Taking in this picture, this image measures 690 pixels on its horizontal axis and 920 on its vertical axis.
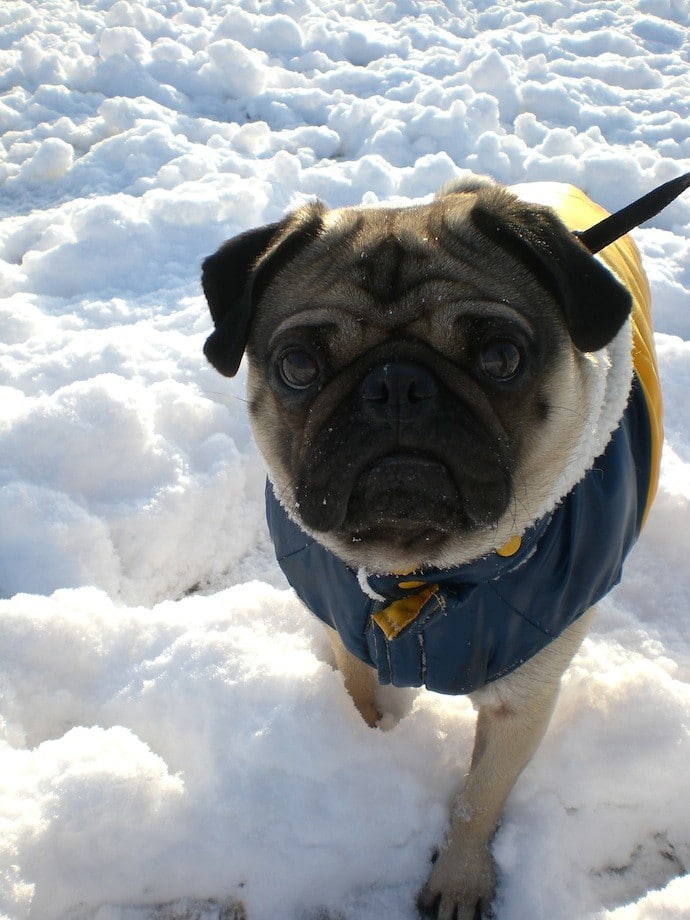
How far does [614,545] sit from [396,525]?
72 centimetres

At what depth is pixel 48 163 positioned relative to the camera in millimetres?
5938

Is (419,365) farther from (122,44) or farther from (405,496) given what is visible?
(122,44)

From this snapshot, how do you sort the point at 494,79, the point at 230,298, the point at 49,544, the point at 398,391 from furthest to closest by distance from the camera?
the point at 494,79, the point at 49,544, the point at 230,298, the point at 398,391

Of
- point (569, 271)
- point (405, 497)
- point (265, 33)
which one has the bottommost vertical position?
point (265, 33)

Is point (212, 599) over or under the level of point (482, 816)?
under

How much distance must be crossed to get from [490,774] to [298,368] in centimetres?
144

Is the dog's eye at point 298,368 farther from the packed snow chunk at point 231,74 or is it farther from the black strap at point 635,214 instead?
the packed snow chunk at point 231,74

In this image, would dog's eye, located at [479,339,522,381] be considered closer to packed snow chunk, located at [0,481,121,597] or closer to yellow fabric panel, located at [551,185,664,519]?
yellow fabric panel, located at [551,185,664,519]

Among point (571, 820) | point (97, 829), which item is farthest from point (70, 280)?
point (571, 820)

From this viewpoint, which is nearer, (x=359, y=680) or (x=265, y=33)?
(x=359, y=680)

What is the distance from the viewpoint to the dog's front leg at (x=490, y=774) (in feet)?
6.95

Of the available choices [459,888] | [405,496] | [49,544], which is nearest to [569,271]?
[405,496]

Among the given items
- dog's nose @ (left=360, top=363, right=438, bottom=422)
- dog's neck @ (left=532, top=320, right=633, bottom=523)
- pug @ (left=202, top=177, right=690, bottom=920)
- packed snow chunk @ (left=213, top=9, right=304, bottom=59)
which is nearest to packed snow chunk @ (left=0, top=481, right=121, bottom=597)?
pug @ (left=202, top=177, right=690, bottom=920)

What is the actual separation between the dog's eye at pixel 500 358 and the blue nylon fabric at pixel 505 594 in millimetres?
473
